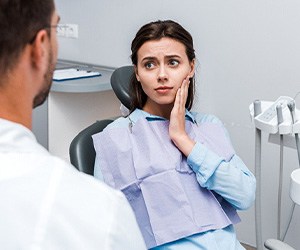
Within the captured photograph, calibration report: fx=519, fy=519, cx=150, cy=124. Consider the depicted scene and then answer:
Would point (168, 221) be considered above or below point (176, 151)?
below

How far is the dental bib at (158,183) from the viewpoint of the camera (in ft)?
4.60

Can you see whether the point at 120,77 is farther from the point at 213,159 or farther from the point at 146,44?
the point at 213,159

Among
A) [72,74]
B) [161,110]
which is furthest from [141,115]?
[72,74]

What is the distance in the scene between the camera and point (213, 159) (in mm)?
1435

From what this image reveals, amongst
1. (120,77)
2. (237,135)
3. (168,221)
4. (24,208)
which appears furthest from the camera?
(237,135)

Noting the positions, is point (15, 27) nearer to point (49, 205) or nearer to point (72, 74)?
point (49, 205)

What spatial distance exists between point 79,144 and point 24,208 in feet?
2.94

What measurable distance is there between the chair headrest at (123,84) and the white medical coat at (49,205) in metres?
1.01

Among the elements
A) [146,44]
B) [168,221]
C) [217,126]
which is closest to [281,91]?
[217,126]

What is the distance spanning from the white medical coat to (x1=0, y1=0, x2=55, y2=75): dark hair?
0.10 metres

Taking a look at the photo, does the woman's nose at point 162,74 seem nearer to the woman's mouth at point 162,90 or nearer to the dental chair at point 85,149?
the woman's mouth at point 162,90

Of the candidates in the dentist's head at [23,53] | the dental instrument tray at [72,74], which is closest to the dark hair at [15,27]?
the dentist's head at [23,53]

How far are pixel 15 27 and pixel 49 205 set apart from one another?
0.26 metres

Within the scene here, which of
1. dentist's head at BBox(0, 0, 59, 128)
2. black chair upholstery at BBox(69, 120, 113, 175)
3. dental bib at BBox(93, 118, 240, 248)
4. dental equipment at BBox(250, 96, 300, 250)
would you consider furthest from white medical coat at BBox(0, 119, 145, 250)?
dental equipment at BBox(250, 96, 300, 250)
